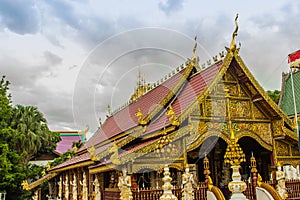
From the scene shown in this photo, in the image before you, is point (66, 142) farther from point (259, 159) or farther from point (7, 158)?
point (259, 159)

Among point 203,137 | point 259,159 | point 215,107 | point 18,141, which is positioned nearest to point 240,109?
point 215,107

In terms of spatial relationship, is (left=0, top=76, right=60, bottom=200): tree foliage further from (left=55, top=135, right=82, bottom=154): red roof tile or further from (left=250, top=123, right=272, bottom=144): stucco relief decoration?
(left=250, top=123, right=272, bottom=144): stucco relief decoration

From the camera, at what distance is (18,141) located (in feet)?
60.1

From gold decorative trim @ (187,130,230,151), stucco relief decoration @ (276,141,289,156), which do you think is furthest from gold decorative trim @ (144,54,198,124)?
stucco relief decoration @ (276,141,289,156)

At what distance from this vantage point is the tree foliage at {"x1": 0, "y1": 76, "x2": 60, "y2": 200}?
Result: 52.0 feet

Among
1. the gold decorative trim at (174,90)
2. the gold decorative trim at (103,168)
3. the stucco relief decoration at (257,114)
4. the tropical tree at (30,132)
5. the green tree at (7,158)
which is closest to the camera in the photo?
the gold decorative trim at (103,168)

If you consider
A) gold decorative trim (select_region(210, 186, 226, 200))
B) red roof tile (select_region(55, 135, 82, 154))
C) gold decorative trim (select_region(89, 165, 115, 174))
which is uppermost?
red roof tile (select_region(55, 135, 82, 154))

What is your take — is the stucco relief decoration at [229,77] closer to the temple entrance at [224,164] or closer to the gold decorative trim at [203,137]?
the gold decorative trim at [203,137]

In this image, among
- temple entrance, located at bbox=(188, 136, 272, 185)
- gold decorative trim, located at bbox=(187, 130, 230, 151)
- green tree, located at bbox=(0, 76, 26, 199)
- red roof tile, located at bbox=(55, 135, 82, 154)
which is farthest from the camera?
red roof tile, located at bbox=(55, 135, 82, 154)

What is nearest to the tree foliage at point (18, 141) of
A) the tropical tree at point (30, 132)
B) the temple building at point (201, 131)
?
the tropical tree at point (30, 132)

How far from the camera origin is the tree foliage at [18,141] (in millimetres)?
15859

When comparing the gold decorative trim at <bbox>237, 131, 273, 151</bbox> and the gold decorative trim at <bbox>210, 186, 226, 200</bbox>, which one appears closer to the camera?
the gold decorative trim at <bbox>210, 186, 226, 200</bbox>

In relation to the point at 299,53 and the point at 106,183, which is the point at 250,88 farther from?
the point at 299,53

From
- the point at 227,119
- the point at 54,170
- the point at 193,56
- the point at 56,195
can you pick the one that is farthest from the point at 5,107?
the point at 227,119
